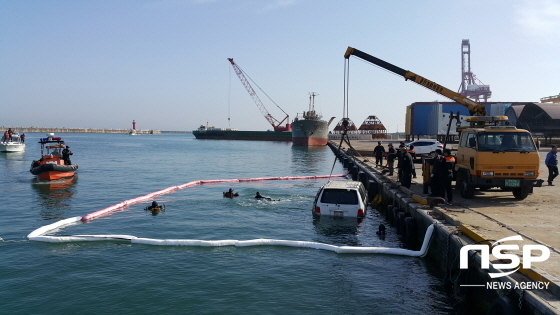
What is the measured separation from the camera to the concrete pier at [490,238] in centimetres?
700

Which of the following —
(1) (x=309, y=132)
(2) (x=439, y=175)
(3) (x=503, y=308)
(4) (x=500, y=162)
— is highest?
(1) (x=309, y=132)

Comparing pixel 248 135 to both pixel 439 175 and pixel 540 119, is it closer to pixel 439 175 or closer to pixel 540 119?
pixel 540 119

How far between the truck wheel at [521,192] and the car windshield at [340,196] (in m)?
5.82

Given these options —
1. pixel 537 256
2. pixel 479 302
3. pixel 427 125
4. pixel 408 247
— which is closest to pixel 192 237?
pixel 408 247

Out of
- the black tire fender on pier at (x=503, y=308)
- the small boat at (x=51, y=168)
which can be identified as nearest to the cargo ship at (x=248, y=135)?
the small boat at (x=51, y=168)

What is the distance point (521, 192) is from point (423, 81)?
32.9 feet

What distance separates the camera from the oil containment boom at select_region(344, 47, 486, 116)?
22.9 metres

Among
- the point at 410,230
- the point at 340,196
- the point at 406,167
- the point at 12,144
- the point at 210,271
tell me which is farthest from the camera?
the point at 12,144

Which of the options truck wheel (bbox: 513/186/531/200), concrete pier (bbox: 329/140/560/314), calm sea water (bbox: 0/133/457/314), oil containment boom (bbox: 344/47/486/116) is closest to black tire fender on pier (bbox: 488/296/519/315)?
concrete pier (bbox: 329/140/560/314)

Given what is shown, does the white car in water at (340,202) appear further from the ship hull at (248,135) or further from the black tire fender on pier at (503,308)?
the ship hull at (248,135)

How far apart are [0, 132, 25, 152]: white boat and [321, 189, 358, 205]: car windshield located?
2241 inches

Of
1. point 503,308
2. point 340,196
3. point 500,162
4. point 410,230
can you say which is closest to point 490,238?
point 503,308

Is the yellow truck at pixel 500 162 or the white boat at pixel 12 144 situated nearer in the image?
the yellow truck at pixel 500 162

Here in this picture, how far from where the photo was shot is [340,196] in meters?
15.6
